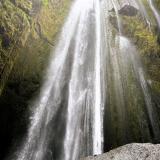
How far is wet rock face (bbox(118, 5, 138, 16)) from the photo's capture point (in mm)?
23911

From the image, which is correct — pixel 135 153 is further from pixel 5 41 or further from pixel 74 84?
pixel 5 41

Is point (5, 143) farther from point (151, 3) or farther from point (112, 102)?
point (151, 3)

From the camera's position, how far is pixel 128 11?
24016mm

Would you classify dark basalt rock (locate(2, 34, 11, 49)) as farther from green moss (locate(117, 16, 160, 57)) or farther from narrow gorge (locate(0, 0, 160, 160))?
green moss (locate(117, 16, 160, 57))

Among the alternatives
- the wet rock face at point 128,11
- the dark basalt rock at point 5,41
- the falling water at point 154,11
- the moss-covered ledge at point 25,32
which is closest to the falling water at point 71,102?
the moss-covered ledge at point 25,32

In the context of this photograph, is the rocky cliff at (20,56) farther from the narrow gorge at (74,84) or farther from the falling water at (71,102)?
the falling water at (71,102)

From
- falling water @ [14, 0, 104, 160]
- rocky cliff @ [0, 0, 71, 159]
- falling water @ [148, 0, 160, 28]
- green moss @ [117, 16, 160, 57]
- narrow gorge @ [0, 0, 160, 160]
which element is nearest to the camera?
falling water @ [14, 0, 104, 160]

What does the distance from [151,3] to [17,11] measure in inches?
571

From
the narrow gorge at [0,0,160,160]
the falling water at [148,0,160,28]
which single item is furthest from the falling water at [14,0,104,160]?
the falling water at [148,0,160,28]

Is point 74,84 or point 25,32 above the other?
point 25,32

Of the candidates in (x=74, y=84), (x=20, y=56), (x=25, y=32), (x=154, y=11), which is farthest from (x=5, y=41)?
(x=154, y=11)

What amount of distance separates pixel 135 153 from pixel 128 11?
15706 millimetres

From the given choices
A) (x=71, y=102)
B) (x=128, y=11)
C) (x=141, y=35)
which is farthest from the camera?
(x=128, y=11)

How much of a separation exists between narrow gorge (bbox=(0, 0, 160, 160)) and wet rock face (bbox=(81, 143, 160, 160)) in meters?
0.04
